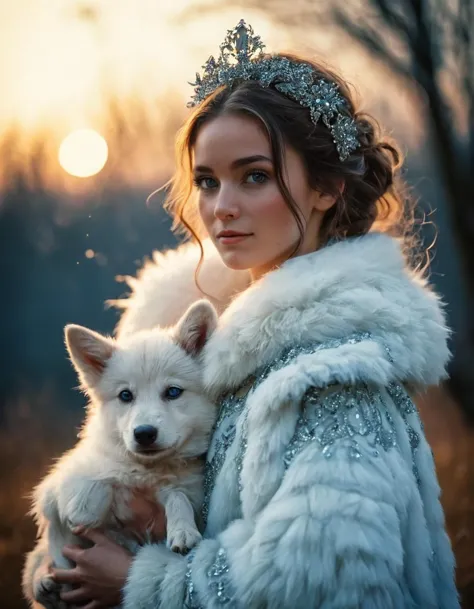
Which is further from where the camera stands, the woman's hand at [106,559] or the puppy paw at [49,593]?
the puppy paw at [49,593]

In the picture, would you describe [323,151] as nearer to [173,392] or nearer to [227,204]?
[227,204]

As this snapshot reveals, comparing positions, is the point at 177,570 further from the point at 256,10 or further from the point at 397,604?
the point at 256,10

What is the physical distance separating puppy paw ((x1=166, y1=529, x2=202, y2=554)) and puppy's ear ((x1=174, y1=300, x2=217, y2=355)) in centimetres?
→ 56

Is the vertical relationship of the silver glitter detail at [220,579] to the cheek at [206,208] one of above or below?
below

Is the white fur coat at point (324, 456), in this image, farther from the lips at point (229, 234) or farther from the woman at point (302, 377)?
the lips at point (229, 234)

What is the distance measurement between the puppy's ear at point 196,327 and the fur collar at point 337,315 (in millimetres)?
166

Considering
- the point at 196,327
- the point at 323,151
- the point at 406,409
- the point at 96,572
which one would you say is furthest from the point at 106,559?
the point at 323,151

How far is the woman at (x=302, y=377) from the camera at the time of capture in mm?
1359

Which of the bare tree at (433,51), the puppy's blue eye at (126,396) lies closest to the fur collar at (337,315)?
the puppy's blue eye at (126,396)

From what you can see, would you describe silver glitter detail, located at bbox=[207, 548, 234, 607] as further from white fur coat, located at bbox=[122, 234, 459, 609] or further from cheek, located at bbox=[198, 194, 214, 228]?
cheek, located at bbox=[198, 194, 214, 228]

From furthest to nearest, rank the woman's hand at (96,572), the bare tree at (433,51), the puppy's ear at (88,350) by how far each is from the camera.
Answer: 1. the bare tree at (433,51)
2. the puppy's ear at (88,350)
3. the woman's hand at (96,572)

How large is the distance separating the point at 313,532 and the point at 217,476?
0.44m

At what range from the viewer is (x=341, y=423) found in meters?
1.45

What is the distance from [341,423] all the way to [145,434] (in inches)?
24.2
